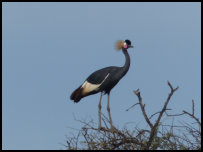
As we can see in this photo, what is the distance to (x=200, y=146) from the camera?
7.08 meters

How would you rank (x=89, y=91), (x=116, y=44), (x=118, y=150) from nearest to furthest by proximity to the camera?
1. (x=118, y=150)
2. (x=89, y=91)
3. (x=116, y=44)

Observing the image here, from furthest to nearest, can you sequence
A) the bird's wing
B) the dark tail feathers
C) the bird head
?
1. the bird head
2. the bird's wing
3. the dark tail feathers

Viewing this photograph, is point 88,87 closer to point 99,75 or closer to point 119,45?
point 99,75

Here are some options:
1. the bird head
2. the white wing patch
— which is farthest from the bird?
the bird head

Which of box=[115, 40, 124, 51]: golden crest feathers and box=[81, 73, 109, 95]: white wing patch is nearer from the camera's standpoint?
box=[81, 73, 109, 95]: white wing patch

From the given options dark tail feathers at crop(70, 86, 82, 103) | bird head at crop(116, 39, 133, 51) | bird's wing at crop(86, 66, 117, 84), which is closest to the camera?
dark tail feathers at crop(70, 86, 82, 103)

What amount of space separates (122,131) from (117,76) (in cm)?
235

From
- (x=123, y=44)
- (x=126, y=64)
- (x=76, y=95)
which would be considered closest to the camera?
(x=76, y=95)

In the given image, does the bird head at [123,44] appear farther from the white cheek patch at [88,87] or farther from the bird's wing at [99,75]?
the white cheek patch at [88,87]

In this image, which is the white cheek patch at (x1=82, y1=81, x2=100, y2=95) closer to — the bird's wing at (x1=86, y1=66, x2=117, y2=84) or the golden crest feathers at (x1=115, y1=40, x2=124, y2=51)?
the bird's wing at (x1=86, y1=66, x2=117, y2=84)

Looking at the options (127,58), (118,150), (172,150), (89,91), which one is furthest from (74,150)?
(127,58)

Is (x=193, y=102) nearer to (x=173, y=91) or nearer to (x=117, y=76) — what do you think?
(x=173, y=91)

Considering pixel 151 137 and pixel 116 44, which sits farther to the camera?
pixel 116 44

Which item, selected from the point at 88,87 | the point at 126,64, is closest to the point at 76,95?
the point at 88,87
